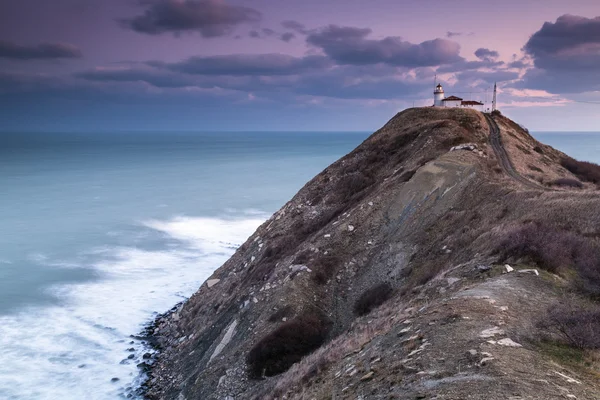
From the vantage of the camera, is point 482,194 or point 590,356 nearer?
point 590,356

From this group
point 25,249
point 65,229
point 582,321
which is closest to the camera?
point 582,321

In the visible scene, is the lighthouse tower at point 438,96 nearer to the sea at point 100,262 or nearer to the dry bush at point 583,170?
the dry bush at point 583,170

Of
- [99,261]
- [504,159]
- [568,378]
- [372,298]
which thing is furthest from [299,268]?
[99,261]

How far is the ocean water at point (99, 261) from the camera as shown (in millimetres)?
38406

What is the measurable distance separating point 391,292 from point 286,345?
7.68 metres

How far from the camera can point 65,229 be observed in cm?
8750

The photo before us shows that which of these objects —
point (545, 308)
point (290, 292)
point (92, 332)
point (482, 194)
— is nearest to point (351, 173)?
point (482, 194)

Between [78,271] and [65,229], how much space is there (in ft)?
95.2

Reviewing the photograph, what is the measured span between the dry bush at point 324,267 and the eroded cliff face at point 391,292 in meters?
0.11

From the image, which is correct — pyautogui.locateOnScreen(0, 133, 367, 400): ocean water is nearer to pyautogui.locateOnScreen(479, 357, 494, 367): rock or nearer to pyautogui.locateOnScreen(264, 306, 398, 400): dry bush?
pyautogui.locateOnScreen(264, 306, 398, 400): dry bush

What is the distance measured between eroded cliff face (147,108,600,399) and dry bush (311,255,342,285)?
0.11 meters

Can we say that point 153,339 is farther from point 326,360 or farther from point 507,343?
point 507,343

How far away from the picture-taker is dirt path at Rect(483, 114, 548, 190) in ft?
127

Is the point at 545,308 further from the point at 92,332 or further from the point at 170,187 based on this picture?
the point at 170,187
